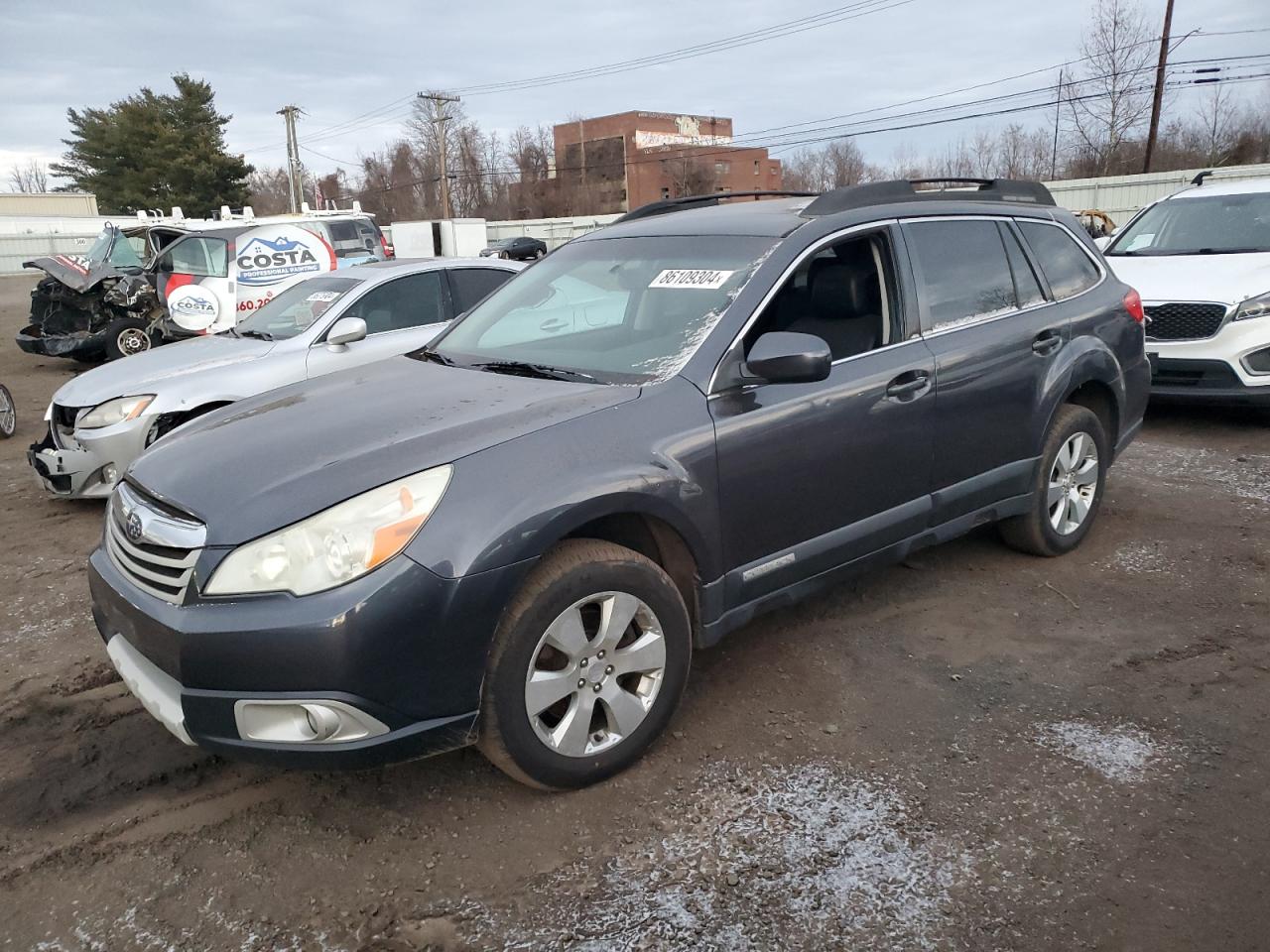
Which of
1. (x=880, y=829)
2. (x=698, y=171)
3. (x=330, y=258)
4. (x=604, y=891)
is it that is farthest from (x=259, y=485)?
(x=698, y=171)

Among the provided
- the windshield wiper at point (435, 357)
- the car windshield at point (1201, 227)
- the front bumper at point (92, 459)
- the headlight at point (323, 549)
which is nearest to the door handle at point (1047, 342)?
the windshield wiper at point (435, 357)

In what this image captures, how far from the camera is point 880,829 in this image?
9.05 ft

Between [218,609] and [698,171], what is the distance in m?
77.0

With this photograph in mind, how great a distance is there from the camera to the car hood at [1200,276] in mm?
7234

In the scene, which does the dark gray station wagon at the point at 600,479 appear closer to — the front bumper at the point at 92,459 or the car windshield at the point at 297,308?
the front bumper at the point at 92,459

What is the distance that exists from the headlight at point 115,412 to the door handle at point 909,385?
459 centimetres

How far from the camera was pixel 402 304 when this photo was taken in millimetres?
6836

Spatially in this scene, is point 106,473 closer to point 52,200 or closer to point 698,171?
point 52,200

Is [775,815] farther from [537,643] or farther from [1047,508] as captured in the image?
[1047,508]

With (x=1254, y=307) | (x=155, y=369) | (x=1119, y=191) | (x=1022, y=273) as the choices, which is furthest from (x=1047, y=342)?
(x=1119, y=191)

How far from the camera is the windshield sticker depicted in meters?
3.51

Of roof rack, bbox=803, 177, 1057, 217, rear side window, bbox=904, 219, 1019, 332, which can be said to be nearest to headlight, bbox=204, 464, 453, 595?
roof rack, bbox=803, 177, 1057, 217

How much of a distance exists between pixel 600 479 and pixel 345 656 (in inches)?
34.7

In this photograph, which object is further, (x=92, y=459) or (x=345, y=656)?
(x=92, y=459)
